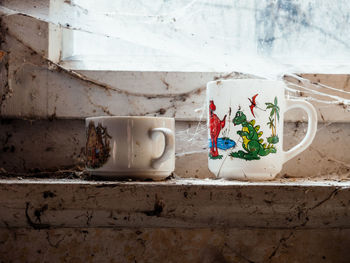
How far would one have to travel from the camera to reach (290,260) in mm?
748

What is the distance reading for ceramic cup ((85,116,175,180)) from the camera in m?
0.79

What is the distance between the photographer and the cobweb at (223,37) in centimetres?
102

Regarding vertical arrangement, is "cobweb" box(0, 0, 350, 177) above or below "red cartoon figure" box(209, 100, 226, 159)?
above

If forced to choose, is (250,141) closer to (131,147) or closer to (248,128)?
(248,128)

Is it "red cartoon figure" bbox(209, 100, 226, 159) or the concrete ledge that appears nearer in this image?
the concrete ledge

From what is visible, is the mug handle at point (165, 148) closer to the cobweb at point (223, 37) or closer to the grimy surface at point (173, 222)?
the grimy surface at point (173, 222)

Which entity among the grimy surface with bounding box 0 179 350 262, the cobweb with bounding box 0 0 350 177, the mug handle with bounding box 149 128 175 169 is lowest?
the grimy surface with bounding box 0 179 350 262

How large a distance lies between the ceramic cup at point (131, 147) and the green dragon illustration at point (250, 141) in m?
0.12

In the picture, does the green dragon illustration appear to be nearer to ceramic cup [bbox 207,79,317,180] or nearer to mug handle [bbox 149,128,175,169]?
ceramic cup [bbox 207,79,317,180]

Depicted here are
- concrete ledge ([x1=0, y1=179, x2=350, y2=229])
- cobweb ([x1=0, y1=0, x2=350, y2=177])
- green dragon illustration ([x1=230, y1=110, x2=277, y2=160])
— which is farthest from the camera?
cobweb ([x1=0, y1=0, x2=350, y2=177])

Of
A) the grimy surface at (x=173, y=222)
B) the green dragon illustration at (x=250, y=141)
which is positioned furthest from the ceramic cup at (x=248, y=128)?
the grimy surface at (x=173, y=222)

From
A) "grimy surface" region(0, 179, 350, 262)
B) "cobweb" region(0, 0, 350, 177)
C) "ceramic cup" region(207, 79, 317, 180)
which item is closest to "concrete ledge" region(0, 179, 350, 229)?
"grimy surface" region(0, 179, 350, 262)

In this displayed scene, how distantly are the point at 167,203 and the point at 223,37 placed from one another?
19.3 inches

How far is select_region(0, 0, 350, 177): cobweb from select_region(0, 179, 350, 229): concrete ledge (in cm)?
31
